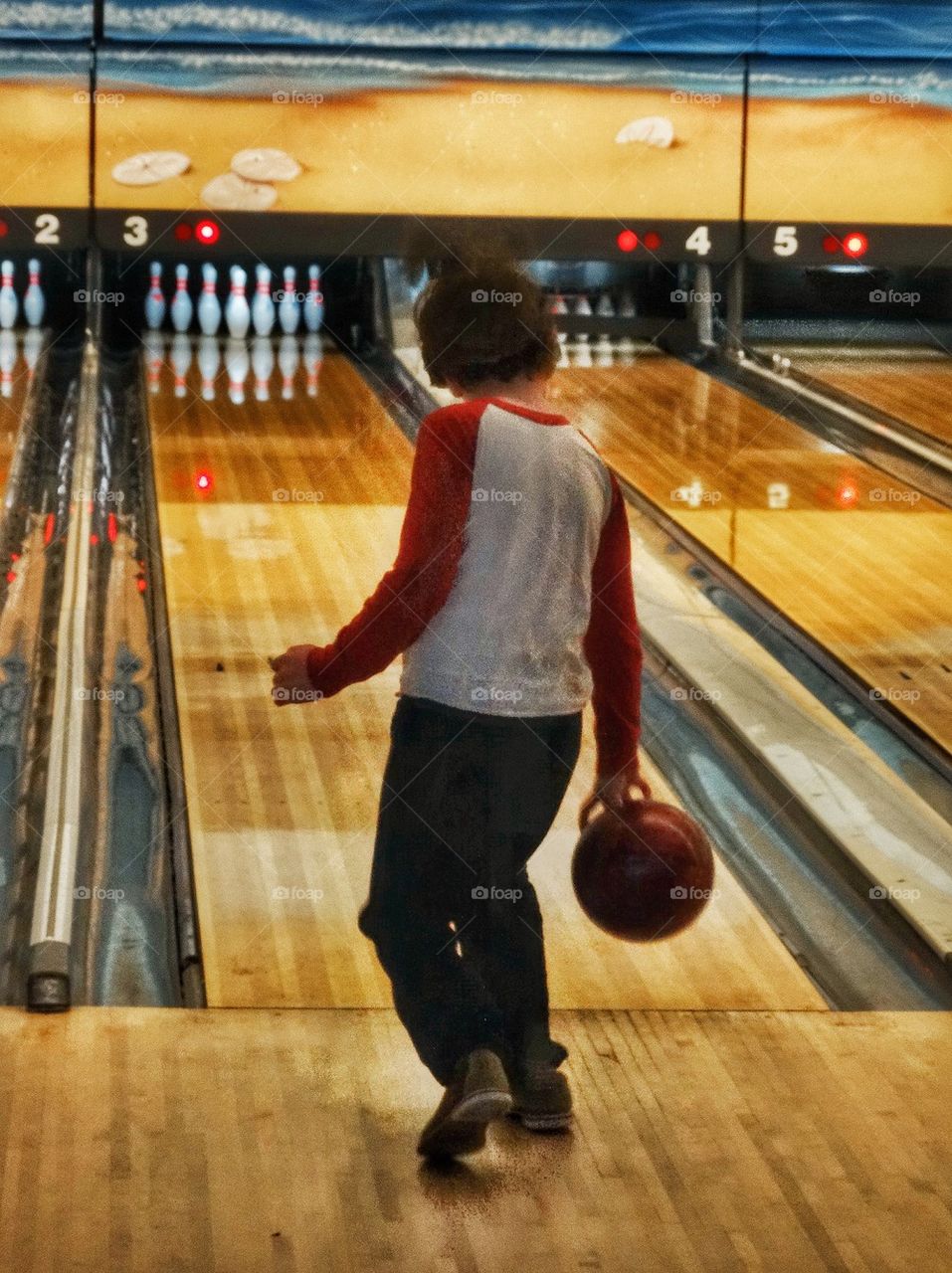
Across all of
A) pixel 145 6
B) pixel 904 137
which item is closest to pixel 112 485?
pixel 145 6

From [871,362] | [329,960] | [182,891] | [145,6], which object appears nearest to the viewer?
[329,960]

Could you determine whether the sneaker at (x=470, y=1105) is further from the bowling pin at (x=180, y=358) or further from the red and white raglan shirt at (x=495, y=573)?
the bowling pin at (x=180, y=358)

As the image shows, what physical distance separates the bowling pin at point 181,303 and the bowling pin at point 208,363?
0.09 meters

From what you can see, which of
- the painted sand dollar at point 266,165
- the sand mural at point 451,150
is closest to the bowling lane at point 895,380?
the sand mural at point 451,150

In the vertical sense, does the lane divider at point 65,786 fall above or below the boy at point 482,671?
below

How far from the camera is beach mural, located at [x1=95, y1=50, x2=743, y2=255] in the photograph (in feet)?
18.5

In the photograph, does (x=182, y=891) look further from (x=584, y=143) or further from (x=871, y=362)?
(x=871, y=362)

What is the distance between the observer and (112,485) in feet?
16.6

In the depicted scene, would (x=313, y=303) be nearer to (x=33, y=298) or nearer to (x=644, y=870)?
(x=33, y=298)

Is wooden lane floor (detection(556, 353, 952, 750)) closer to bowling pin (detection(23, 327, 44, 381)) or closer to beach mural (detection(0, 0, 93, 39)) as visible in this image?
bowling pin (detection(23, 327, 44, 381))

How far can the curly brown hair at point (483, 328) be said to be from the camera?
7.45 ft

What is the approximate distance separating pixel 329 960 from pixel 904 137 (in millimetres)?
3947

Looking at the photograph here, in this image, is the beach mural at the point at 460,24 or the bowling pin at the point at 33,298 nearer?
the beach mural at the point at 460,24

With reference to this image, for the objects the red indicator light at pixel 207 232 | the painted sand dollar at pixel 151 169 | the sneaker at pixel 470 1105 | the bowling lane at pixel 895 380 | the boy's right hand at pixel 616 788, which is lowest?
the sneaker at pixel 470 1105
